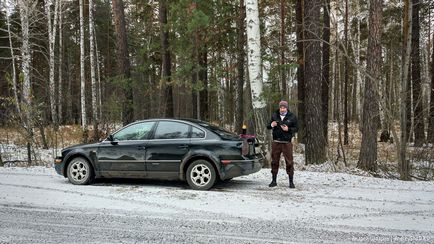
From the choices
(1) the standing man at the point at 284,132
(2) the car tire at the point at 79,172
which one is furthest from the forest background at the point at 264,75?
(2) the car tire at the point at 79,172

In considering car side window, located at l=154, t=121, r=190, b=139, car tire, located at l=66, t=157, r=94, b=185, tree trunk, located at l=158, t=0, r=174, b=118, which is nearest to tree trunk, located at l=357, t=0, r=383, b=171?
car side window, located at l=154, t=121, r=190, b=139

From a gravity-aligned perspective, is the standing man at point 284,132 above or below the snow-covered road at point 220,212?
above

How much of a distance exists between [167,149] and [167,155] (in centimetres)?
13

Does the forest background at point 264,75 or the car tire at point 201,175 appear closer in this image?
the car tire at point 201,175

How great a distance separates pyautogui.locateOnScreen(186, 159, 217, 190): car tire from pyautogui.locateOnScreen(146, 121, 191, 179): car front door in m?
0.31

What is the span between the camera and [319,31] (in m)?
13.5

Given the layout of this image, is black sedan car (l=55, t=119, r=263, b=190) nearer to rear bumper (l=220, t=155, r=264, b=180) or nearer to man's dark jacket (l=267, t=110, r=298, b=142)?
rear bumper (l=220, t=155, r=264, b=180)

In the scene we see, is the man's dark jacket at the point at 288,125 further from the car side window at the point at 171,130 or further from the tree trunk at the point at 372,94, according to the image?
the tree trunk at the point at 372,94

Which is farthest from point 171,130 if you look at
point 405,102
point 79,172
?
point 405,102

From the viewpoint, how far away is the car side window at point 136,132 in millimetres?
8668

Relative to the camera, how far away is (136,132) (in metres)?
8.75

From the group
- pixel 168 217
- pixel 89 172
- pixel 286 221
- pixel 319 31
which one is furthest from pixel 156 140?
pixel 319 31

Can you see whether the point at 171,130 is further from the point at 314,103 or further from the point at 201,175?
the point at 314,103

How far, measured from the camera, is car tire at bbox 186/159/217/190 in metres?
8.10
